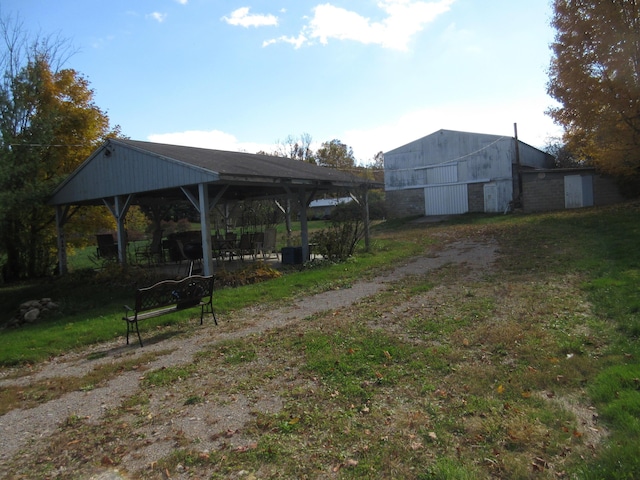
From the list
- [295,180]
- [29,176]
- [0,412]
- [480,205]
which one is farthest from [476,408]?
[480,205]

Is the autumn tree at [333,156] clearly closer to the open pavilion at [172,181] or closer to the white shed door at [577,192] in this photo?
the white shed door at [577,192]

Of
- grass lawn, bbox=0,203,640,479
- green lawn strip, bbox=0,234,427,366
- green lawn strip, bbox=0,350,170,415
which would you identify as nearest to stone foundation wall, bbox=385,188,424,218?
green lawn strip, bbox=0,234,427,366

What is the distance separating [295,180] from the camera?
12711 millimetres

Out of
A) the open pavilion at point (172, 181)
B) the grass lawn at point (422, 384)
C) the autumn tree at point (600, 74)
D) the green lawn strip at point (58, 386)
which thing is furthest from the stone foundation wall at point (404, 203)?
the green lawn strip at point (58, 386)

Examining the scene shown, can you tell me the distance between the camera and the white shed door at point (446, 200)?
1198 inches

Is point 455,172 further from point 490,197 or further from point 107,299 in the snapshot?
point 107,299

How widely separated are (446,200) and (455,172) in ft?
6.39

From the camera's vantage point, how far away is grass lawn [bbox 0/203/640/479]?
2996 millimetres

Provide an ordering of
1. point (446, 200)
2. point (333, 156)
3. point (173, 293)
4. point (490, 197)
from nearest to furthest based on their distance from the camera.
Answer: point (173, 293)
point (490, 197)
point (446, 200)
point (333, 156)

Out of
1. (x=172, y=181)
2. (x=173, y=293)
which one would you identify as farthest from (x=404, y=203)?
(x=173, y=293)

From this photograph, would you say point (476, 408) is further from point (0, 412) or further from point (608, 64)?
point (608, 64)

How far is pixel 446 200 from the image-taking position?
3111cm

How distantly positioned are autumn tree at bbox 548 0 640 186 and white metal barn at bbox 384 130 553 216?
8349 millimetres

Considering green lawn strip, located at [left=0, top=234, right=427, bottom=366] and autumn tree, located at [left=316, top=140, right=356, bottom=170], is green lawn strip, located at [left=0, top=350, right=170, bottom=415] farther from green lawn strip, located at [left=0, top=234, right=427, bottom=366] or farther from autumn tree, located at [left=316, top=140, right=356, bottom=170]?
autumn tree, located at [left=316, top=140, right=356, bottom=170]
